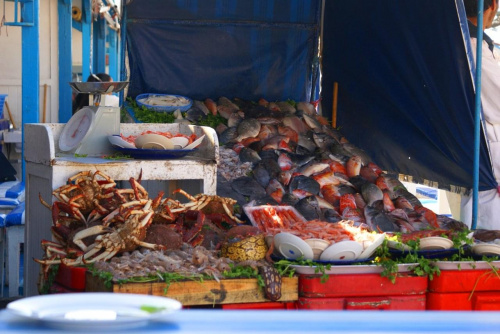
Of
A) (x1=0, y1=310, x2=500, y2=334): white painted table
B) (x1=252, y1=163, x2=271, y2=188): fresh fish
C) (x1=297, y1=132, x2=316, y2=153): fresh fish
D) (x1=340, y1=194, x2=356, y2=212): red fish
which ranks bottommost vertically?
(x1=340, y1=194, x2=356, y2=212): red fish

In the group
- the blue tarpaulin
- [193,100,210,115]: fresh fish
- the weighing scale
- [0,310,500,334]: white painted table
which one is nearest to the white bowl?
the weighing scale

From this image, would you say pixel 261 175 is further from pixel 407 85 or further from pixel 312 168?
pixel 407 85

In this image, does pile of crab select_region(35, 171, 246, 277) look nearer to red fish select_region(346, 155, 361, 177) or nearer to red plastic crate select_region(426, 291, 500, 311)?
red plastic crate select_region(426, 291, 500, 311)

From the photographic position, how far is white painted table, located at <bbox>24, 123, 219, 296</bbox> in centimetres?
417

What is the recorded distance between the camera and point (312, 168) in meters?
6.60

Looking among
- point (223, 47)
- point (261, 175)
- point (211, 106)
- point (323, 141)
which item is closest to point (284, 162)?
point (261, 175)

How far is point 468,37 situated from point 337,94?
2.85 meters

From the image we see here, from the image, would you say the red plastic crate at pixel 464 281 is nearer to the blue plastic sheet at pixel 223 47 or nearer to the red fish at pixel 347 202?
the red fish at pixel 347 202

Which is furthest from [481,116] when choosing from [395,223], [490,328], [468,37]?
[490,328]

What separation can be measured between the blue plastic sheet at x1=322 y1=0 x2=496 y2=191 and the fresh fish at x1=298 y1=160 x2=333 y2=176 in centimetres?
102

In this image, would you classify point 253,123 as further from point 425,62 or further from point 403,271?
point 403,271

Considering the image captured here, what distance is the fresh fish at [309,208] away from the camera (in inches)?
211

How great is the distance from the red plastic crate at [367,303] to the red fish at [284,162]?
3.15m

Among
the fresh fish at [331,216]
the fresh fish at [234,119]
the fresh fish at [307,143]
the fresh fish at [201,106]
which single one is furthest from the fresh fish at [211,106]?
the fresh fish at [331,216]
